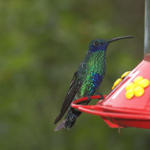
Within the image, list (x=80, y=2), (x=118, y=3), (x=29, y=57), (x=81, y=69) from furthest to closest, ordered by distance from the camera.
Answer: (x=118, y=3) → (x=80, y=2) → (x=29, y=57) → (x=81, y=69)

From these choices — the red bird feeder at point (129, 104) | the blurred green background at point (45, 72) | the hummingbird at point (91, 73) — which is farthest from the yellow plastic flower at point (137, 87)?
the blurred green background at point (45, 72)

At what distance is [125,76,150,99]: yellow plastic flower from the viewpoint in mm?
3096

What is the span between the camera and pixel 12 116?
20.1ft

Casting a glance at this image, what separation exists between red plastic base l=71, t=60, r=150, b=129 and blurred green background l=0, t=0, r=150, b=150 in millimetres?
2668

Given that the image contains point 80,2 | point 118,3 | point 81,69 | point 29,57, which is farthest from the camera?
point 118,3

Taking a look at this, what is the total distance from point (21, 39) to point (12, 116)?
1.04 m

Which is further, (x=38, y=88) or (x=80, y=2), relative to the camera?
(x=80, y=2)

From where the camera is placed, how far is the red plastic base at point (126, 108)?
2.84 metres

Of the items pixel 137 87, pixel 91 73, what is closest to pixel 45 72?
pixel 91 73

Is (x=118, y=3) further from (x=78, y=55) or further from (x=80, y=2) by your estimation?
(x=78, y=55)

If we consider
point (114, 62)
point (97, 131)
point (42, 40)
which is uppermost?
point (42, 40)

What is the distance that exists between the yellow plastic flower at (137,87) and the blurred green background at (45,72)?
2.82m

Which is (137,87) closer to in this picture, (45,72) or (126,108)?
(126,108)

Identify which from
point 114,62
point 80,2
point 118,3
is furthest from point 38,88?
point 118,3
